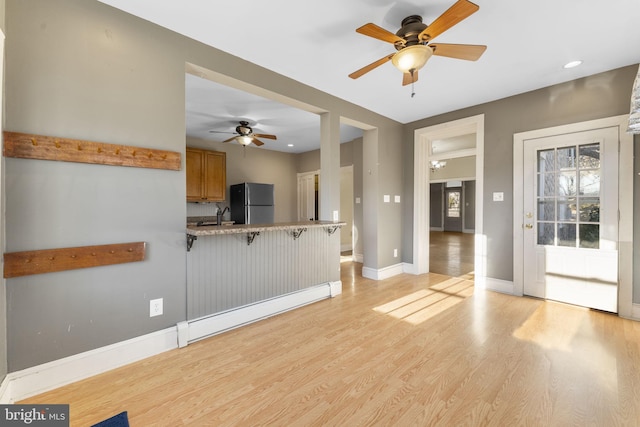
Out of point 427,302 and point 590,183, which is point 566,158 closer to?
point 590,183

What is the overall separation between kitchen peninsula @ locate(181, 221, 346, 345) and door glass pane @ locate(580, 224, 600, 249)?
2.82 metres

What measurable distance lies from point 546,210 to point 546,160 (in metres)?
0.62

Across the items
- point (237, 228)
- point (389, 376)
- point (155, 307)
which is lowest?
point (389, 376)

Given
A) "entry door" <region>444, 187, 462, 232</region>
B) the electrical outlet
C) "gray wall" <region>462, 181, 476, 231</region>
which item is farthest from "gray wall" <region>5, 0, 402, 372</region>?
"entry door" <region>444, 187, 462, 232</region>

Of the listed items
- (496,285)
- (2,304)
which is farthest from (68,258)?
(496,285)

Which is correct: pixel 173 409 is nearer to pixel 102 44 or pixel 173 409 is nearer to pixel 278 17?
pixel 102 44

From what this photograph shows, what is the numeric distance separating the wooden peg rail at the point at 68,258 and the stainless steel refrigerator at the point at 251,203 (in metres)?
3.52

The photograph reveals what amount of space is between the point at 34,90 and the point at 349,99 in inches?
119

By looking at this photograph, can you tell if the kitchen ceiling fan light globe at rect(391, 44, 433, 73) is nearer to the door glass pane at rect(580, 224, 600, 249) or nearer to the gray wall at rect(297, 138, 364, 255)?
the door glass pane at rect(580, 224, 600, 249)

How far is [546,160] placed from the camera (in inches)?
127

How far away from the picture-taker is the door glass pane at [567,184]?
3.03m

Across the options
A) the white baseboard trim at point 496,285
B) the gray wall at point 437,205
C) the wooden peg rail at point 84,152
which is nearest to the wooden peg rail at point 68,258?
the wooden peg rail at point 84,152

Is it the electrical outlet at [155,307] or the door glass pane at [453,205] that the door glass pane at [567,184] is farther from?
the door glass pane at [453,205]

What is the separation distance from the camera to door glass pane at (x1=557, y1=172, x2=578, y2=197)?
3.03m
